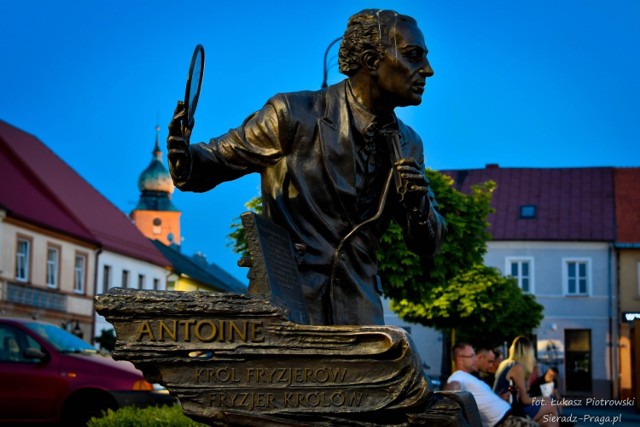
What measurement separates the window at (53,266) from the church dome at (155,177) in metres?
71.0

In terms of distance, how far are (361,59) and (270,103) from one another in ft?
1.42

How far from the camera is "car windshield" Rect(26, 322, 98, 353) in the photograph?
13.8 meters

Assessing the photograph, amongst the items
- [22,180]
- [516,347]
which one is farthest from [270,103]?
[22,180]

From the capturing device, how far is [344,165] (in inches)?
198

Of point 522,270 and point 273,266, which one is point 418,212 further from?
point 522,270

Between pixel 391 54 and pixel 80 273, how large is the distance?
50.2 m

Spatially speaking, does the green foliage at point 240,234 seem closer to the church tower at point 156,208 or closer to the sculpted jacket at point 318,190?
the sculpted jacket at point 318,190

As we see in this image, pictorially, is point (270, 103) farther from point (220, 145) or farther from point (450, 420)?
point (450, 420)

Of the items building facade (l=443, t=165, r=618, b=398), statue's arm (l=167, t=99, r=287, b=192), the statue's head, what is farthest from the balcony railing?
the statue's head

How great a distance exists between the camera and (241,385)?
417cm

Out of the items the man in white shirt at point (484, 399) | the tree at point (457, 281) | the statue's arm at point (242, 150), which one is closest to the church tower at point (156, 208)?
the tree at point (457, 281)

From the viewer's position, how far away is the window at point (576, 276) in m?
62.1

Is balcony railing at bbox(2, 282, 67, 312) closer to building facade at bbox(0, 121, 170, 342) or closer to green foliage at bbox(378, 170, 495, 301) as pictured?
building facade at bbox(0, 121, 170, 342)

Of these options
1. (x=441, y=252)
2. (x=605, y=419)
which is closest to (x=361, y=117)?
(x=605, y=419)
